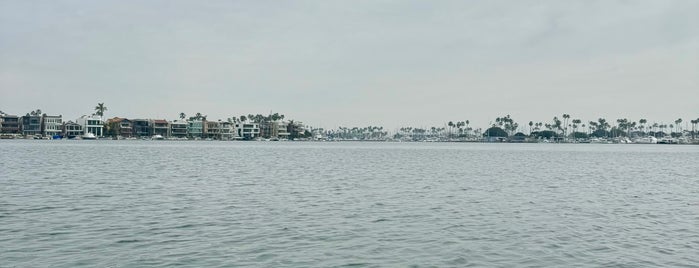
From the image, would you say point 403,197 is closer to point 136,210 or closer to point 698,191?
point 136,210

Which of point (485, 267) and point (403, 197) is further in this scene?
point (403, 197)

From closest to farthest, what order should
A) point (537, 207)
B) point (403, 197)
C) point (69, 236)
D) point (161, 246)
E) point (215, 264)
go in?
point (215, 264), point (161, 246), point (69, 236), point (537, 207), point (403, 197)

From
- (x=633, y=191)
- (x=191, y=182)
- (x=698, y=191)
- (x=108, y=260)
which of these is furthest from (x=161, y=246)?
(x=698, y=191)

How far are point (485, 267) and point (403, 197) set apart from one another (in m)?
20.6

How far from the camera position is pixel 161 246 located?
21.2 m

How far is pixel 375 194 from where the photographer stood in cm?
4125

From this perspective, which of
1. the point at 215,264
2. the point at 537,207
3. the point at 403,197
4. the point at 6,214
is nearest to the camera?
the point at 215,264

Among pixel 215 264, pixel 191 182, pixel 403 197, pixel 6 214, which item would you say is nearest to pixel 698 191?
pixel 403 197

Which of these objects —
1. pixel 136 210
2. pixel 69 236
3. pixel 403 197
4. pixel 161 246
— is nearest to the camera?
pixel 161 246

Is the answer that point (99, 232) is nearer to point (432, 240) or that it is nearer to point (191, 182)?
point (432, 240)

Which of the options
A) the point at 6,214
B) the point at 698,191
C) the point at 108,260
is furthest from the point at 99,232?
the point at 698,191

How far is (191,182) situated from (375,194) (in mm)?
16291

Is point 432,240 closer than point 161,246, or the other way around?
point 161,246

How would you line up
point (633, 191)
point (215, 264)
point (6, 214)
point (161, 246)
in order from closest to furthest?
point (215, 264), point (161, 246), point (6, 214), point (633, 191)
